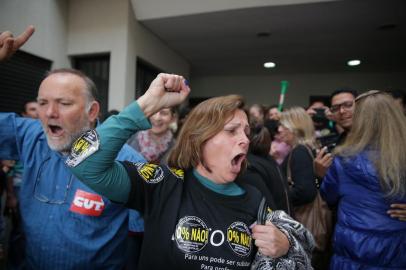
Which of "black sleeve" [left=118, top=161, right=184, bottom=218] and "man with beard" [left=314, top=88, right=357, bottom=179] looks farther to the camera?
"man with beard" [left=314, top=88, right=357, bottom=179]

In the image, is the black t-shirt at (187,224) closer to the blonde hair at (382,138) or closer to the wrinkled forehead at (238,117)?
the wrinkled forehead at (238,117)

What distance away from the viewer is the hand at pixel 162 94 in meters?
1.24

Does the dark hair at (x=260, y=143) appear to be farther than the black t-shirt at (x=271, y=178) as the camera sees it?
Yes

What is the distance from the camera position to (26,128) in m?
1.68

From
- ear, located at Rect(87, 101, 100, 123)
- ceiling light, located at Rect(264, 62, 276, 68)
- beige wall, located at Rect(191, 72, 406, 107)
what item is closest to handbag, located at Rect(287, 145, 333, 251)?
ear, located at Rect(87, 101, 100, 123)

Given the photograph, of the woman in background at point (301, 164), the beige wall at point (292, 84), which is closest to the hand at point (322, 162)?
the woman in background at point (301, 164)

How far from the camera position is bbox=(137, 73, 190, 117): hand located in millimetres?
1239

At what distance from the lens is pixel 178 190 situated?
1.35m

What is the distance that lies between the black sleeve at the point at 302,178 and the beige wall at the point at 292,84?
6332 mm

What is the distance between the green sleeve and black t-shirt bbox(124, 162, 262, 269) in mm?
78

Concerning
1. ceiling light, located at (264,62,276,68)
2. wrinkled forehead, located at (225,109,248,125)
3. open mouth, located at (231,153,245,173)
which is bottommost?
open mouth, located at (231,153,245,173)

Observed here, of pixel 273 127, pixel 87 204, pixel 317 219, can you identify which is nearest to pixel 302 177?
pixel 317 219

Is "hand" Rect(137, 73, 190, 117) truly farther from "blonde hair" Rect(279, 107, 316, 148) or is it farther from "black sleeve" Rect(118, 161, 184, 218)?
"blonde hair" Rect(279, 107, 316, 148)

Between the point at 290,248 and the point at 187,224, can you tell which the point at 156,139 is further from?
the point at 290,248
